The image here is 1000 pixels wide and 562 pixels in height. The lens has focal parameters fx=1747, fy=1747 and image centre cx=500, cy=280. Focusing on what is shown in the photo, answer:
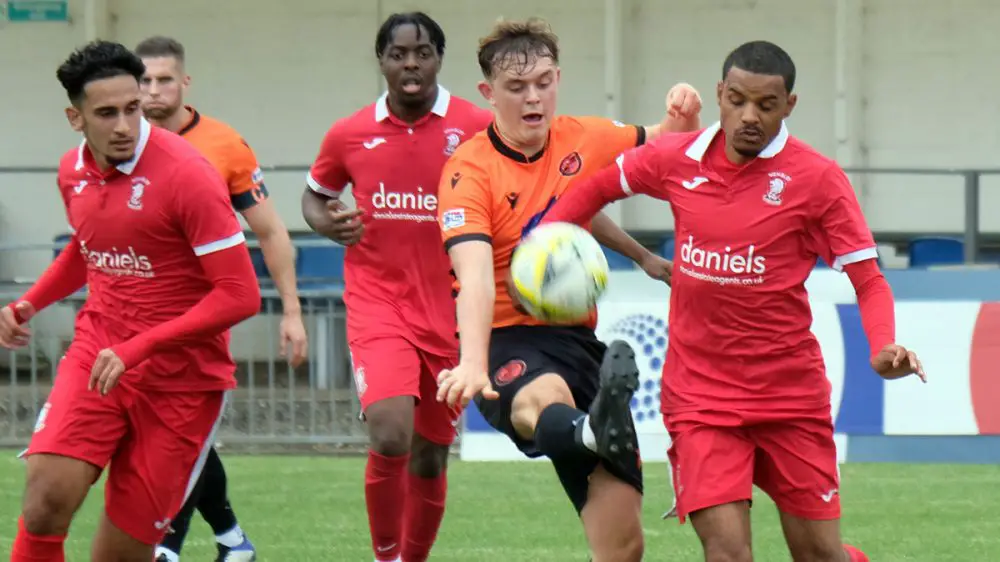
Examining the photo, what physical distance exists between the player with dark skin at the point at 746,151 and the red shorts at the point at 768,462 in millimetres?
51

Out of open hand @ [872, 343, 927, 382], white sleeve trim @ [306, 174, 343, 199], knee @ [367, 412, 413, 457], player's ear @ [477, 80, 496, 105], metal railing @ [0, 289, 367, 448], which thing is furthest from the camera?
metal railing @ [0, 289, 367, 448]

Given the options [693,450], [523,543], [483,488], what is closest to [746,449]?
[693,450]

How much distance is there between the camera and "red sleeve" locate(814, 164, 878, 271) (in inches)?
217

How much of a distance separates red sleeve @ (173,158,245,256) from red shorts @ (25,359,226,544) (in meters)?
0.58

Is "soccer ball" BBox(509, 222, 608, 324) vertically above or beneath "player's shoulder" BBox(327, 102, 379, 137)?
beneath

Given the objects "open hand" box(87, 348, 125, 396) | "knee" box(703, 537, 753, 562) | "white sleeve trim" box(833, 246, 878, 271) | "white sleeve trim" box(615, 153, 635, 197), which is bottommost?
"knee" box(703, 537, 753, 562)

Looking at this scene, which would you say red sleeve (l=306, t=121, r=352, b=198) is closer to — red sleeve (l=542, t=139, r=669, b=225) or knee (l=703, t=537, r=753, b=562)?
red sleeve (l=542, t=139, r=669, b=225)

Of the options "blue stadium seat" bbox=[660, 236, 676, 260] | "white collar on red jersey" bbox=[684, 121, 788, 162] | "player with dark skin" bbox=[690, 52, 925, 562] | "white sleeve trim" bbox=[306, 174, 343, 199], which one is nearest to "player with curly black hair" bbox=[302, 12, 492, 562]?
"white sleeve trim" bbox=[306, 174, 343, 199]

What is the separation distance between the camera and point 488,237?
595cm

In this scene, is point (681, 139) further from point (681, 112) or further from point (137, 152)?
point (137, 152)

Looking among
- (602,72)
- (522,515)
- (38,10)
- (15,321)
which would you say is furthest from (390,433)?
(38,10)

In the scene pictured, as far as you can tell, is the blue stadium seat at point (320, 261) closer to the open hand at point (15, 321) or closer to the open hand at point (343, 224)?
the open hand at point (343, 224)

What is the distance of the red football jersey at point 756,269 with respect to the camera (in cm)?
560

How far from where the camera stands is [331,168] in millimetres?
7539
